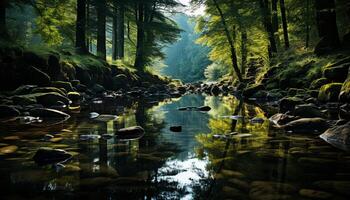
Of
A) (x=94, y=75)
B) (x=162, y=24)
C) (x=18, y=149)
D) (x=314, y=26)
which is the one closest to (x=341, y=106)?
(x=18, y=149)

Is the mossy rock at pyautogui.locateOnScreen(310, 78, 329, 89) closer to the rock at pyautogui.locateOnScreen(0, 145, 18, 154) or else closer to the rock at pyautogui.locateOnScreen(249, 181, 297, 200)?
the rock at pyautogui.locateOnScreen(249, 181, 297, 200)

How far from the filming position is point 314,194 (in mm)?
2902

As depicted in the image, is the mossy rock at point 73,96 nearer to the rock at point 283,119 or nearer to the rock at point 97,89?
the rock at point 97,89

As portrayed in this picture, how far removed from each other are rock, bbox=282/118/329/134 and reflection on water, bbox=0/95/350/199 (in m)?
0.30

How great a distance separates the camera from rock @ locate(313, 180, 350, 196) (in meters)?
2.96

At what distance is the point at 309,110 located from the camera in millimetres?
7250

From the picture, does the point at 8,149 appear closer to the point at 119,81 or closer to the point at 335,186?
the point at 335,186

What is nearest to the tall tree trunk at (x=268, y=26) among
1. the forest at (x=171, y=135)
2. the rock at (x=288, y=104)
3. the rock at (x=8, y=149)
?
the forest at (x=171, y=135)

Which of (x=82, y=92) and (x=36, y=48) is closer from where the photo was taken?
(x=36, y=48)

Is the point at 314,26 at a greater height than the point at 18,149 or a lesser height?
greater

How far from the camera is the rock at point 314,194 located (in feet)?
9.33

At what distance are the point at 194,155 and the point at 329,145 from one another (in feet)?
6.37

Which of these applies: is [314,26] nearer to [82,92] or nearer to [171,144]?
[82,92]

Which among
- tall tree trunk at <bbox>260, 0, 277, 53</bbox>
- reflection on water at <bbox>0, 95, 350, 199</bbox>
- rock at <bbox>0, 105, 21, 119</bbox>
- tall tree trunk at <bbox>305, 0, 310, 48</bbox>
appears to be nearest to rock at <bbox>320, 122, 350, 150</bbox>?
reflection on water at <bbox>0, 95, 350, 199</bbox>
